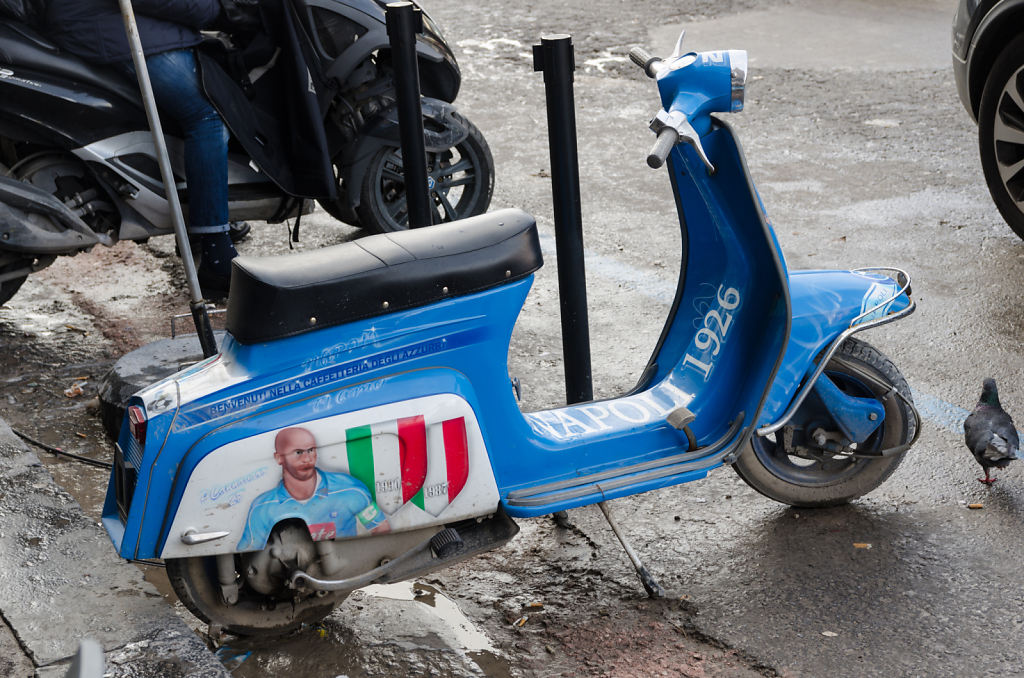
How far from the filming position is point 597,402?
3252mm

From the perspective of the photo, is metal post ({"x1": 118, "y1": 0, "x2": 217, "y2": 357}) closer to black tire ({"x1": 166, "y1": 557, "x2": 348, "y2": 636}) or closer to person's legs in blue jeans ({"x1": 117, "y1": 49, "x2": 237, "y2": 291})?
person's legs in blue jeans ({"x1": 117, "y1": 49, "x2": 237, "y2": 291})

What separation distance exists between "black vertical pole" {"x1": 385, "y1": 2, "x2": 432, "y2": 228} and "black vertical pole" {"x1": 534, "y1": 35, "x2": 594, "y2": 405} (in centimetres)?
44

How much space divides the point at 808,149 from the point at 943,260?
185 cm

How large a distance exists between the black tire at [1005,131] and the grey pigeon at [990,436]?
197cm

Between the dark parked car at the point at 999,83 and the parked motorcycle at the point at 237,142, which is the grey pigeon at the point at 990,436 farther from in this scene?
the parked motorcycle at the point at 237,142

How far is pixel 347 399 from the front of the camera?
2.56m

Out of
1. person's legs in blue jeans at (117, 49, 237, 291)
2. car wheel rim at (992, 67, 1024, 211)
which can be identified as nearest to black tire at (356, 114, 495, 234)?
person's legs in blue jeans at (117, 49, 237, 291)

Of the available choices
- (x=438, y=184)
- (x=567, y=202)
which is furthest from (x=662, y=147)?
(x=438, y=184)

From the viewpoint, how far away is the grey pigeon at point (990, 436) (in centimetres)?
339

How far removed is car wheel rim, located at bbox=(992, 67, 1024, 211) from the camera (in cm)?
506

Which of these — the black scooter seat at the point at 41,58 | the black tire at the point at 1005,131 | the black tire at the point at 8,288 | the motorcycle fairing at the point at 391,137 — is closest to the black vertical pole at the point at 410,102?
the black scooter seat at the point at 41,58

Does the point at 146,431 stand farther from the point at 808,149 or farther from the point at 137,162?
the point at 808,149

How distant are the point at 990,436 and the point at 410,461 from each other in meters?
1.86

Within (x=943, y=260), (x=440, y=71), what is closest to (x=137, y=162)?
(x=440, y=71)
